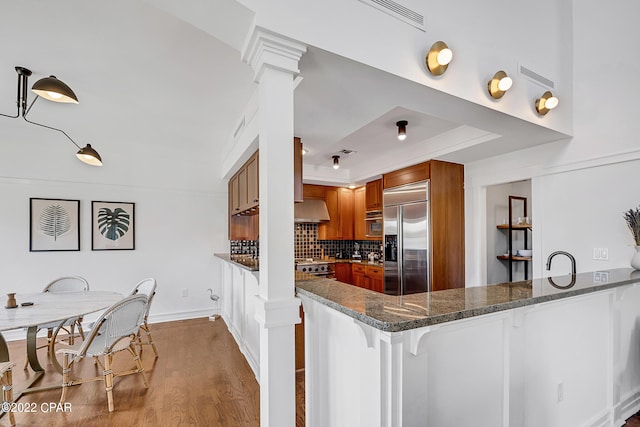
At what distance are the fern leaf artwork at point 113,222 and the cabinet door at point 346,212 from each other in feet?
11.3

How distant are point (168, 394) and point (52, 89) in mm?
2424

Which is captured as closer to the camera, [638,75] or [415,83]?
[415,83]

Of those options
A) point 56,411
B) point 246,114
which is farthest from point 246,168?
point 56,411

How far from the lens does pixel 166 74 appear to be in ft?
8.23

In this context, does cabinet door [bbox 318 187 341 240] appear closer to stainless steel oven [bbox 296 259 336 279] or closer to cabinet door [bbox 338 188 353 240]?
cabinet door [bbox 338 188 353 240]

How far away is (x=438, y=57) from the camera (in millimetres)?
1783

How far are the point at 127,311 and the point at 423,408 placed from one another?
2.32m

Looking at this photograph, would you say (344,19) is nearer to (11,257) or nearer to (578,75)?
(578,75)

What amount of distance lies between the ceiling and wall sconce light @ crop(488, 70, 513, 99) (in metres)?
0.16

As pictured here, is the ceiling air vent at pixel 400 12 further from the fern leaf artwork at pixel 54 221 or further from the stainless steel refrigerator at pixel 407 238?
the fern leaf artwork at pixel 54 221

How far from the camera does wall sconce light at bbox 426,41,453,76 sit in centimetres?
178

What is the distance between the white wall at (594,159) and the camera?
2.46m

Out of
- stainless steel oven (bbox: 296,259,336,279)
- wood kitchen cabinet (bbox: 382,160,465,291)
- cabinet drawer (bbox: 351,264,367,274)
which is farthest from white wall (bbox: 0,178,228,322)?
wood kitchen cabinet (bbox: 382,160,465,291)

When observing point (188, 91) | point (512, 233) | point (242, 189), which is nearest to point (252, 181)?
point (242, 189)
